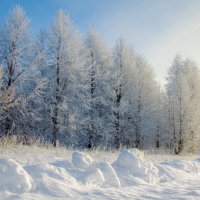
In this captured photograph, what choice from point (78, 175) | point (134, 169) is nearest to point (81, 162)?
point (78, 175)

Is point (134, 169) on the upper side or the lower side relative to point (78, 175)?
upper

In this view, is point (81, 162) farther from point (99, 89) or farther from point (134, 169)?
point (99, 89)

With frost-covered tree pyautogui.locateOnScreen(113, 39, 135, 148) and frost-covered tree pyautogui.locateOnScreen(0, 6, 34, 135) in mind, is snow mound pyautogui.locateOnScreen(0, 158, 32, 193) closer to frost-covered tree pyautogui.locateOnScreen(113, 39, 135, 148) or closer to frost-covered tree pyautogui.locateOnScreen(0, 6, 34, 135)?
frost-covered tree pyautogui.locateOnScreen(0, 6, 34, 135)

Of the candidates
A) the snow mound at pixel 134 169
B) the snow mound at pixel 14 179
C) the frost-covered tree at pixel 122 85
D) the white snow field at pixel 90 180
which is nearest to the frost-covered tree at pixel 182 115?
the frost-covered tree at pixel 122 85

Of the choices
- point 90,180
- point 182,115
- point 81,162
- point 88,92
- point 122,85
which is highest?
point 122,85

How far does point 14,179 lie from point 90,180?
1754mm

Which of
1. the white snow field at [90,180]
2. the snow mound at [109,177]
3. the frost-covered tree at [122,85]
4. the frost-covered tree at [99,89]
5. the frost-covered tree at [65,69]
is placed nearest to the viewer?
the white snow field at [90,180]

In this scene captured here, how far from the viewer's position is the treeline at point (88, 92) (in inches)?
1097

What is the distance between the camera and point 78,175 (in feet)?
26.5

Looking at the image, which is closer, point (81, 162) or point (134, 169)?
point (81, 162)

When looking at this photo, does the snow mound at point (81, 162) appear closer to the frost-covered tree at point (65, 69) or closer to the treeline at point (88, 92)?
the treeline at point (88, 92)

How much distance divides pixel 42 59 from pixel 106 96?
21.9 ft

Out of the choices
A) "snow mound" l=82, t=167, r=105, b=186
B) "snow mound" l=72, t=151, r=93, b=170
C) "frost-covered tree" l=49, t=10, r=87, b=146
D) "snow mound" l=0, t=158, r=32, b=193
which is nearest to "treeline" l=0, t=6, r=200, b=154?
"frost-covered tree" l=49, t=10, r=87, b=146

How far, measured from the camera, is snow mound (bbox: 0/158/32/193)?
663cm
